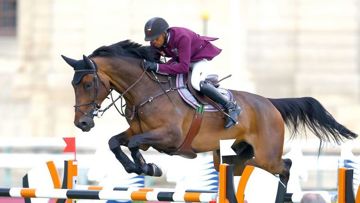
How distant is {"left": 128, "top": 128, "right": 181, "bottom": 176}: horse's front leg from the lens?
11719mm

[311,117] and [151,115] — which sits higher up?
[151,115]

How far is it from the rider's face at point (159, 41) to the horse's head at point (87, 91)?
590 mm

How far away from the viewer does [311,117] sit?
13531mm

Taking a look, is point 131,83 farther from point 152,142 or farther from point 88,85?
point 152,142

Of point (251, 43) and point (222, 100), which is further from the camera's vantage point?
point (251, 43)

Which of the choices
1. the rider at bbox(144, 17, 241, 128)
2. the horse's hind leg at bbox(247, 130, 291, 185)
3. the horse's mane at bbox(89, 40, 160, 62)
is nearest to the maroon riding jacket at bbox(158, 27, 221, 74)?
the rider at bbox(144, 17, 241, 128)

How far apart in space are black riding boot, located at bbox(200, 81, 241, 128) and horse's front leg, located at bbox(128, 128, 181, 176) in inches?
22.6

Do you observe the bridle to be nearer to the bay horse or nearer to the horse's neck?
the bay horse

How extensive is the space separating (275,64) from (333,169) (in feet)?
18.4

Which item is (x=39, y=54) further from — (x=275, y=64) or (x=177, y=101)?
(x=177, y=101)

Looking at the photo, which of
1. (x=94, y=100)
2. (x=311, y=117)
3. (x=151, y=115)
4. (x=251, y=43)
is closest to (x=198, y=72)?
(x=151, y=115)

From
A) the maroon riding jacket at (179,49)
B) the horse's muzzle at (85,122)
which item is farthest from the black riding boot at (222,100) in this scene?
the horse's muzzle at (85,122)

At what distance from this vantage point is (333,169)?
18828 mm

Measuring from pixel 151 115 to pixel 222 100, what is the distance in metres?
0.74
